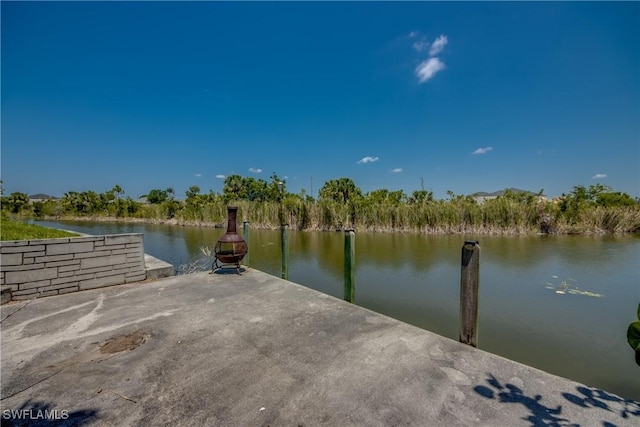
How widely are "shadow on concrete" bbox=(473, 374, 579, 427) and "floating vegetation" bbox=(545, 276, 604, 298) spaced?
472cm

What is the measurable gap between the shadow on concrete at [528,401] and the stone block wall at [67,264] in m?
4.55

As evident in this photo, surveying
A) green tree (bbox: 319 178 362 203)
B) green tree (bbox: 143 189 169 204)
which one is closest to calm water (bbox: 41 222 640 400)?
green tree (bbox: 319 178 362 203)

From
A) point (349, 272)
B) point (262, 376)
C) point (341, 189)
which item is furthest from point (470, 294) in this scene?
point (341, 189)

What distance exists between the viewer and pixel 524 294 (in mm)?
5156

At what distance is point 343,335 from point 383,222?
46.2 ft

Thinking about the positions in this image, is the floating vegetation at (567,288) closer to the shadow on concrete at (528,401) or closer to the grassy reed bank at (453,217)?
the shadow on concrete at (528,401)

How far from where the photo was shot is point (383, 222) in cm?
1619

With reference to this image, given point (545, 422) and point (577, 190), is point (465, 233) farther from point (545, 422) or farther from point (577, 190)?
point (545, 422)

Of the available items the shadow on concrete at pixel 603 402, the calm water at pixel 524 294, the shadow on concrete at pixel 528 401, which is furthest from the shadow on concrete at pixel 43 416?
the calm water at pixel 524 294

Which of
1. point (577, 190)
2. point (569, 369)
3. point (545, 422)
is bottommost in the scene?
point (569, 369)

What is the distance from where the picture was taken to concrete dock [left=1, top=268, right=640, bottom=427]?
1.55m

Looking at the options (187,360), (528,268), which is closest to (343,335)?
(187,360)

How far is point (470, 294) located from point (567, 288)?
15.3ft

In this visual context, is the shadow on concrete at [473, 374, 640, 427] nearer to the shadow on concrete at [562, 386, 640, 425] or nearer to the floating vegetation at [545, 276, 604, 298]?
the shadow on concrete at [562, 386, 640, 425]
